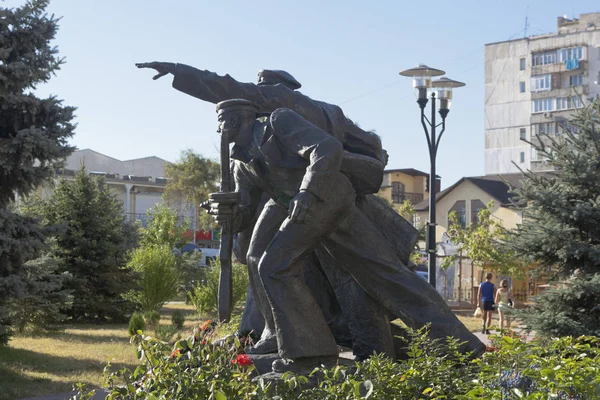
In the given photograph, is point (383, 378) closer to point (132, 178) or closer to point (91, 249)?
point (91, 249)

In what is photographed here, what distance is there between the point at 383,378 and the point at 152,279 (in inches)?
744

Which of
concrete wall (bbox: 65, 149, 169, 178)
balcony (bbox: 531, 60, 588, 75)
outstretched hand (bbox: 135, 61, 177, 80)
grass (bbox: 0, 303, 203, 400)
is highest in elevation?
balcony (bbox: 531, 60, 588, 75)

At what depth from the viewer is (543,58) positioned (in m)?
63.6

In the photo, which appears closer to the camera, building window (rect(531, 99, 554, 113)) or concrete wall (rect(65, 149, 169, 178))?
building window (rect(531, 99, 554, 113))

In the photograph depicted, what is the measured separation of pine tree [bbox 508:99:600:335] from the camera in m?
11.7

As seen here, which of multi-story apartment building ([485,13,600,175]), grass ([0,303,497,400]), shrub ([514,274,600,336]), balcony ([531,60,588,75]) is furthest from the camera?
multi-story apartment building ([485,13,600,175])

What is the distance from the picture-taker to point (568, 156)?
39.8 feet

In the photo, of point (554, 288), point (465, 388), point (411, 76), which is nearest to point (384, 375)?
point (465, 388)

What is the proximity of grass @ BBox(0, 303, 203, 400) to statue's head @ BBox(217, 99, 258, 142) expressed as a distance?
4039mm

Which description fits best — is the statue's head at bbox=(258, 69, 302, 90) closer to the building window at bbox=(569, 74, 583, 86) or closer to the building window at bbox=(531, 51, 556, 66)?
the building window at bbox=(569, 74, 583, 86)

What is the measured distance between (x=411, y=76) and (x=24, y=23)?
7.60m

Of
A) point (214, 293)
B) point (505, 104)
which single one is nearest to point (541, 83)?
point (505, 104)

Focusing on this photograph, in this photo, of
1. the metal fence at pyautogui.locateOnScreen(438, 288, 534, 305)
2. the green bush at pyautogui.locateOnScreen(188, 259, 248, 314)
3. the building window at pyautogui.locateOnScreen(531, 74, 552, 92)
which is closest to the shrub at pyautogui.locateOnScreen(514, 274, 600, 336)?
the green bush at pyautogui.locateOnScreen(188, 259, 248, 314)

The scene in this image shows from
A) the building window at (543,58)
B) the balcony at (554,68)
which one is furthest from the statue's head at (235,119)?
the building window at (543,58)
